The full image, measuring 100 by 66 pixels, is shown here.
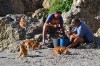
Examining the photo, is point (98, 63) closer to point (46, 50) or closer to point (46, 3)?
point (46, 50)

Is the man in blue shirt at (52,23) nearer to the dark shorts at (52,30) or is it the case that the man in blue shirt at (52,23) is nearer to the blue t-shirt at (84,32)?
the dark shorts at (52,30)

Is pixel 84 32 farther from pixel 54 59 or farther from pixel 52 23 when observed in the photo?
pixel 54 59

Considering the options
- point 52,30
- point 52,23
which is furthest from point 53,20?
point 52,30

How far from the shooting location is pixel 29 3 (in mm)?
32625

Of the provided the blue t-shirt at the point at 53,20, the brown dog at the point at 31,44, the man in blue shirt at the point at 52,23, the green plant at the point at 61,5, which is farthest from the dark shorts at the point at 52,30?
the green plant at the point at 61,5

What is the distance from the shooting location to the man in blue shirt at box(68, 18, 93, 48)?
16.4 m

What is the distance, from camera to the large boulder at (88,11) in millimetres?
20047

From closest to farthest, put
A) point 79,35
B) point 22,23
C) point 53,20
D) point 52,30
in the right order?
point 79,35 → point 53,20 → point 52,30 → point 22,23

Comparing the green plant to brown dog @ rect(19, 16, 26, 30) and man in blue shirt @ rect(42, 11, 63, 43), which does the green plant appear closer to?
brown dog @ rect(19, 16, 26, 30)

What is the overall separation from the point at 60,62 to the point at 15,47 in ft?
12.8

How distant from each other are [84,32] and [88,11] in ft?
20.5

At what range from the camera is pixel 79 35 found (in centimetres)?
1650

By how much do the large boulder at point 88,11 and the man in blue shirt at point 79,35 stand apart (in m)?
2.98

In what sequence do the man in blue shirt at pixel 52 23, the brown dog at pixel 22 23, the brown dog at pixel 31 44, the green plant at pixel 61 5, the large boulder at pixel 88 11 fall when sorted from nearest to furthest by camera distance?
1. the brown dog at pixel 31 44
2. the man in blue shirt at pixel 52 23
3. the brown dog at pixel 22 23
4. the large boulder at pixel 88 11
5. the green plant at pixel 61 5
